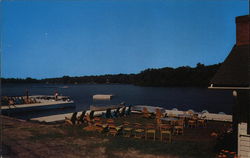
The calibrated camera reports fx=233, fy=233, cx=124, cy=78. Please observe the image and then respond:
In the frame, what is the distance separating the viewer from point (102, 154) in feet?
26.5

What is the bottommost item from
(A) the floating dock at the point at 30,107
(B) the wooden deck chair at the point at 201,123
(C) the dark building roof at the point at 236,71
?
(A) the floating dock at the point at 30,107

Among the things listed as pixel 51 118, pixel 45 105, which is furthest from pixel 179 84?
pixel 51 118

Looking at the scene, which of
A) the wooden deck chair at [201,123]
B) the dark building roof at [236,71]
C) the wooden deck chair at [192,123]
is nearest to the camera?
the dark building roof at [236,71]

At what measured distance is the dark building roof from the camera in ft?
24.9

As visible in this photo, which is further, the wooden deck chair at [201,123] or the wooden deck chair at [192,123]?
the wooden deck chair at [201,123]

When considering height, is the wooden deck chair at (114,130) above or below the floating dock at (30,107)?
above

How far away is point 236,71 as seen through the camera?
8047mm

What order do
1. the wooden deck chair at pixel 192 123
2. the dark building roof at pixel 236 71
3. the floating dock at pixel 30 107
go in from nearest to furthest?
the dark building roof at pixel 236 71
the wooden deck chair at pixel 192 123
the floating dock at pixel 30 107

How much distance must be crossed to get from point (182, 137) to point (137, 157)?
3851 millimetres

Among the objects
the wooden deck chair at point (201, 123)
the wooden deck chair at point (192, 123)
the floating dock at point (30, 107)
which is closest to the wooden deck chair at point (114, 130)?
the wooden deck chair at point (192, 123)

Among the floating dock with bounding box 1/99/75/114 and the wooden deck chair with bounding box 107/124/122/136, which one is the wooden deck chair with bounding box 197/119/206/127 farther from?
the floating dock with bounding box 1/99/75/114

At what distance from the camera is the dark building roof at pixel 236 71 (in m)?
7.60

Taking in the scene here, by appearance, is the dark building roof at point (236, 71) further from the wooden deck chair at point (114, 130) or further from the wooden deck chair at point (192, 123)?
the wooden deck chair at point (192, 123)

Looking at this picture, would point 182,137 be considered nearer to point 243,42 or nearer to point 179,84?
point 243,42
